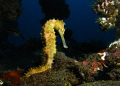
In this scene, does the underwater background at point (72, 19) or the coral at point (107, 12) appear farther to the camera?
the underwater background at point (72, 19)

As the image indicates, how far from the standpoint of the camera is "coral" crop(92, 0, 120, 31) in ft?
12.2

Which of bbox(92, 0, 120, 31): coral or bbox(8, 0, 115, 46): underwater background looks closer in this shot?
bbox(92, 0, 120, 31): coral

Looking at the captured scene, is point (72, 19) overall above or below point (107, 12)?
Answer: above

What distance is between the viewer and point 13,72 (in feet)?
10.9

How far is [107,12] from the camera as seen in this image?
3791 mm

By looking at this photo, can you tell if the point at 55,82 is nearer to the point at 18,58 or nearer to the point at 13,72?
the point at 13,72

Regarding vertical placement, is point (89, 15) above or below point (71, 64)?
above

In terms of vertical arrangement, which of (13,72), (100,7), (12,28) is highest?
(12,28)

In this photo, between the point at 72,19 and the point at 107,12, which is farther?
the point at 72,19

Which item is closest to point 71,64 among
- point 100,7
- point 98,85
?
point 98,85

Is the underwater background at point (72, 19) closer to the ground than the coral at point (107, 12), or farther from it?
farther from it

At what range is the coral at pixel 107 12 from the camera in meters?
3.72

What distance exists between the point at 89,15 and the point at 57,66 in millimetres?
85817

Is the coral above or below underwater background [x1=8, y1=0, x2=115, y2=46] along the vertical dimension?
below
